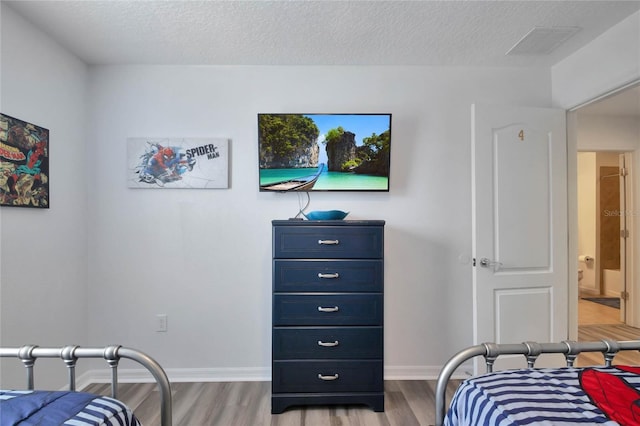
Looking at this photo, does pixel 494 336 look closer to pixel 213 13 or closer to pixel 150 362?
pixel 150 362

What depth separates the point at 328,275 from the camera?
2.21 metres

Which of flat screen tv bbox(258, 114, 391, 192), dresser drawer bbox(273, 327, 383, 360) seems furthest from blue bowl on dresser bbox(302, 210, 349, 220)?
dresser drawer bbox(273, 327, 383, 360)

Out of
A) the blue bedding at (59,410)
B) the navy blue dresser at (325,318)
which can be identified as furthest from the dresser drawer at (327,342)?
the blue bedding at (59,410)

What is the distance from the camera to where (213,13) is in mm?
2008

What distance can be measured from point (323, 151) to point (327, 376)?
162 cm

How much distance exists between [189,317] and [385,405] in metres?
1.62

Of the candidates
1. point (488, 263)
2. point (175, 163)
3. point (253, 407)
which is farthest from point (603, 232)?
point (175, 163)

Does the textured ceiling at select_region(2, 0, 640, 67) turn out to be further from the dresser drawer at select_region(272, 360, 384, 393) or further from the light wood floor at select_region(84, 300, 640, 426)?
the light wood floor at select_region(84, 300, 640, 426)

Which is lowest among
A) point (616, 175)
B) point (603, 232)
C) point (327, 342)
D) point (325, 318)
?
point (327, 342)

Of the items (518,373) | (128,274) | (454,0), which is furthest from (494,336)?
(128,274)

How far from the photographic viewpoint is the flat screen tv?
101 inches

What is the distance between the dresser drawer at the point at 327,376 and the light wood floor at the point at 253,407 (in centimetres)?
16

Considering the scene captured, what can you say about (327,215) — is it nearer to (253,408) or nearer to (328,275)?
(328,275)

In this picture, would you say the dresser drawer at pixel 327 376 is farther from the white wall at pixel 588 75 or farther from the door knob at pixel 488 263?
the white wall at pixel 588 75
